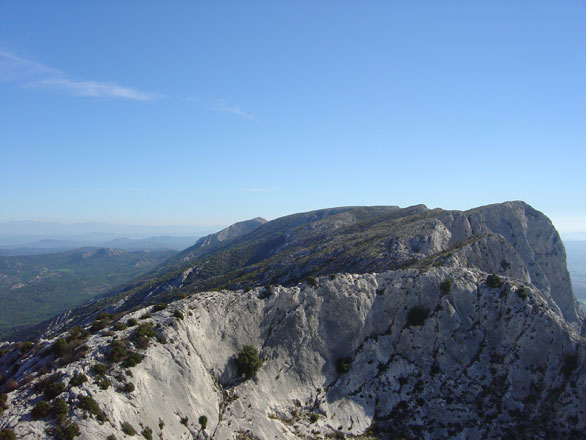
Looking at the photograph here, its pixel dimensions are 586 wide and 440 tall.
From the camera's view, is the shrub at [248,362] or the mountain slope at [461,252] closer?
the shrub at [248,362]

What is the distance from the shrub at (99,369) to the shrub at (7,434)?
6117mm

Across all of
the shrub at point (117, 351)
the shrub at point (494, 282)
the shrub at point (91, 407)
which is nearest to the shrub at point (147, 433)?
the shrub at point (91, 407)

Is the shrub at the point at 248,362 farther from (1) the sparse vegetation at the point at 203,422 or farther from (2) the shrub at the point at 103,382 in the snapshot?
(2) the shrub at the point at 103,382

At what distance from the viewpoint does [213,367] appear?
110 ft

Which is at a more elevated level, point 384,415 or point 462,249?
point 462,249

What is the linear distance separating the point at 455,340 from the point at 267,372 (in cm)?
2271

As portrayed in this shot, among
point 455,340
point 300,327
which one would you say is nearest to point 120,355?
point 300,327

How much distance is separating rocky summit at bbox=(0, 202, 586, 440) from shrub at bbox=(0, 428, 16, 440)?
644 millimetres

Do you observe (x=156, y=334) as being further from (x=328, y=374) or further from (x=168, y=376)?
(x=328, y=374)

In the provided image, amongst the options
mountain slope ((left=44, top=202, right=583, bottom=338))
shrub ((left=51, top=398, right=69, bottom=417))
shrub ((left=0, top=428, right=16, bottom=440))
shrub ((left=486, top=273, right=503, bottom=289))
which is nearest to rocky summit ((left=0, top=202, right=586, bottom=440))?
shrub ((left=51, top=398, right=69, bottom=417))

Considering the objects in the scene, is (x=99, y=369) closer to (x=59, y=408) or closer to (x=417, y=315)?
(x=59, y=408)

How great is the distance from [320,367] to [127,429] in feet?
68.8

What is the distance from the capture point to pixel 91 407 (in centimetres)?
2283

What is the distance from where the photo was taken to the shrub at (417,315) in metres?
42.3
